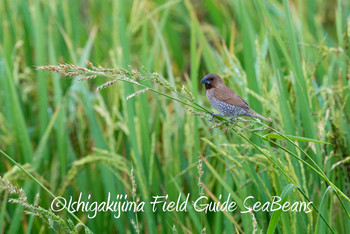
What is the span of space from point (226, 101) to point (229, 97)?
0.02 metres

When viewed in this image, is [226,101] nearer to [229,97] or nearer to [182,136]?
[229,97]

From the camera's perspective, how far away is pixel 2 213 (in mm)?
2309

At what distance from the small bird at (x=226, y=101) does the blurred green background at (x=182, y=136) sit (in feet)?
0.37

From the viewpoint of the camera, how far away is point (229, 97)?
1907mm

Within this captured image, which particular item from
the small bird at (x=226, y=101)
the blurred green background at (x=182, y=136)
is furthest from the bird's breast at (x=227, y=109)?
the blurred green background at (x=182, y=136)

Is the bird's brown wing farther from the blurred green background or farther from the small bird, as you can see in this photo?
the blurred green background

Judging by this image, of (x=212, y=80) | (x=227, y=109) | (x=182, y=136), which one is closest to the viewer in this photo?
(x=227, y=109)

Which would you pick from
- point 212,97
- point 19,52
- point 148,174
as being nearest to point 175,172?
point 148,174

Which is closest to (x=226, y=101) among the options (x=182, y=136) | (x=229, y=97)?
(x=229, y=97)

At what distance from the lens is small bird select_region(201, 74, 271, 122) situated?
187 centimetres

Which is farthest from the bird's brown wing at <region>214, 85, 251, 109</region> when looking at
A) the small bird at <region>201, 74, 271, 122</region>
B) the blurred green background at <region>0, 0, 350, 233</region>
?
the blurred green background at <region>0, 0, 350, 233</region>

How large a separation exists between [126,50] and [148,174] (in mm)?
657

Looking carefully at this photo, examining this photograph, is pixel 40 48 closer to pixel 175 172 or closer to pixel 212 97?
pixel 175 172

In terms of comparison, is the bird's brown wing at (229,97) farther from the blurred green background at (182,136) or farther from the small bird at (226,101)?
the blurred green background at (182,136)
